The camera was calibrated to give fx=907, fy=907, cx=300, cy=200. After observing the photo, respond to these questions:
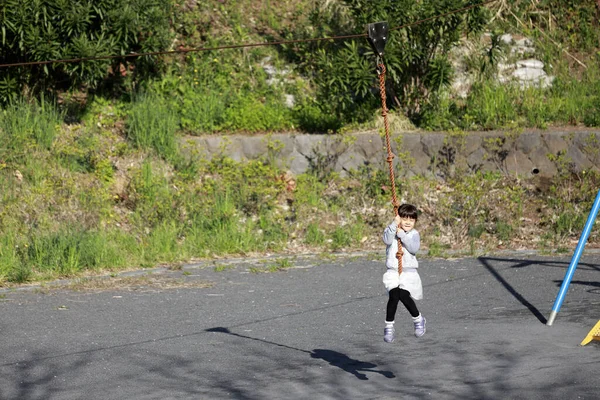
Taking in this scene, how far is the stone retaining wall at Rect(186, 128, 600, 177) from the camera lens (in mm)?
15070

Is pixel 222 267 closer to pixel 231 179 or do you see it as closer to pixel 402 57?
pixel 231 179

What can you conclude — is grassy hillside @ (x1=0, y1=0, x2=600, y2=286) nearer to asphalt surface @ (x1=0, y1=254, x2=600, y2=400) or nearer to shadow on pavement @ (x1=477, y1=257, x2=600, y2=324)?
shadow on pavement @ (x1=477, y1=257, x2=600, y2=324)

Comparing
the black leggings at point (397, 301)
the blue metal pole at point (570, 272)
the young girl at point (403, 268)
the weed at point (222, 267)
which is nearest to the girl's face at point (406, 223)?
the young girl at point (403, 268)

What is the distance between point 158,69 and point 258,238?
5.26 metres

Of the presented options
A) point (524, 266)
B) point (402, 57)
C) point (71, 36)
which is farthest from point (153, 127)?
point (524, 266)

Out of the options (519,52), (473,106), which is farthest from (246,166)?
(519,52)

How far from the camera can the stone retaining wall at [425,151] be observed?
15070 mm

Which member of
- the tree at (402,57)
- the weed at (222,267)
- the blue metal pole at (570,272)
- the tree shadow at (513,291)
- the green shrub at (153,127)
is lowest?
the weed at (222,267)

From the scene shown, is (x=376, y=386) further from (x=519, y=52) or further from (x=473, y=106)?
(x=519, y=52)

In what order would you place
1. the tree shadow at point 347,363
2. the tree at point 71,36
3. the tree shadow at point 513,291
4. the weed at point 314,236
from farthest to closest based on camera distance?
1. the tree at point 71,36
2. the weed at point 314,236
3. the tree shadow at point 513,291
4. the tree shadow at point 347,363

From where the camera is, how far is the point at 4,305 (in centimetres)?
1001

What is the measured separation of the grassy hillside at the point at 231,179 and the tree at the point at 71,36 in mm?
641

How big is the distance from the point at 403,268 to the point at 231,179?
7868 mm

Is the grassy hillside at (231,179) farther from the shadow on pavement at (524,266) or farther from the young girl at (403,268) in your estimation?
the young girl at (403,268)
